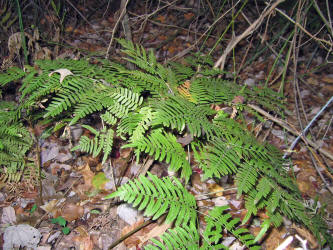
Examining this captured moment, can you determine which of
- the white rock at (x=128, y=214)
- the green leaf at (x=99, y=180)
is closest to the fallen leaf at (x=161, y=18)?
the green leaf at (x=99, y=180)

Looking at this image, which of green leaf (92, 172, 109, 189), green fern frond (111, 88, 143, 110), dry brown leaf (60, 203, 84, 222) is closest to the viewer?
green fern frond (111, 88, 143, 110)

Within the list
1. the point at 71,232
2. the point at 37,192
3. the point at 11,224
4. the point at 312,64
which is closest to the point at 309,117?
the point at 312,64

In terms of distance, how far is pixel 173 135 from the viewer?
1.58 meters

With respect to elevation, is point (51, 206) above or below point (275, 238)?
below

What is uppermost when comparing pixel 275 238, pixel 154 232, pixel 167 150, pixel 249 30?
pixel 249 30

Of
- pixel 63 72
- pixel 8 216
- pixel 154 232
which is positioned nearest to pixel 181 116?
pixel 63 72

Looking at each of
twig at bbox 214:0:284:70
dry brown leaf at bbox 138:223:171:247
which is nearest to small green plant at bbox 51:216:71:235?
dry brown leaf at bbox 138:223:171:247

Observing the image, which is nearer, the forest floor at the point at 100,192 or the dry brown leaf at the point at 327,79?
the forest floor at the point at 100,192

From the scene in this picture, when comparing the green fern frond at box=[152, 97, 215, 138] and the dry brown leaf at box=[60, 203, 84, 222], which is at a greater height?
the green fern frond at box=[152, 97, 215, 138]

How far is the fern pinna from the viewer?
1252 mm

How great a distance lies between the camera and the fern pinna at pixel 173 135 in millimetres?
1252

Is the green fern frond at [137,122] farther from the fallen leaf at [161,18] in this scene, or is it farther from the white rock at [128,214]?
Result: the fallen leaf at [161,18]

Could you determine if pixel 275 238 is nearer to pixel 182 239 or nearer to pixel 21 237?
pixel 182 239

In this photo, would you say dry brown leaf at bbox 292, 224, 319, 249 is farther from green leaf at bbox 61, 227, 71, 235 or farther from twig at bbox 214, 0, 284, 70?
green leaf at bbox 61, 227, 71, 235
